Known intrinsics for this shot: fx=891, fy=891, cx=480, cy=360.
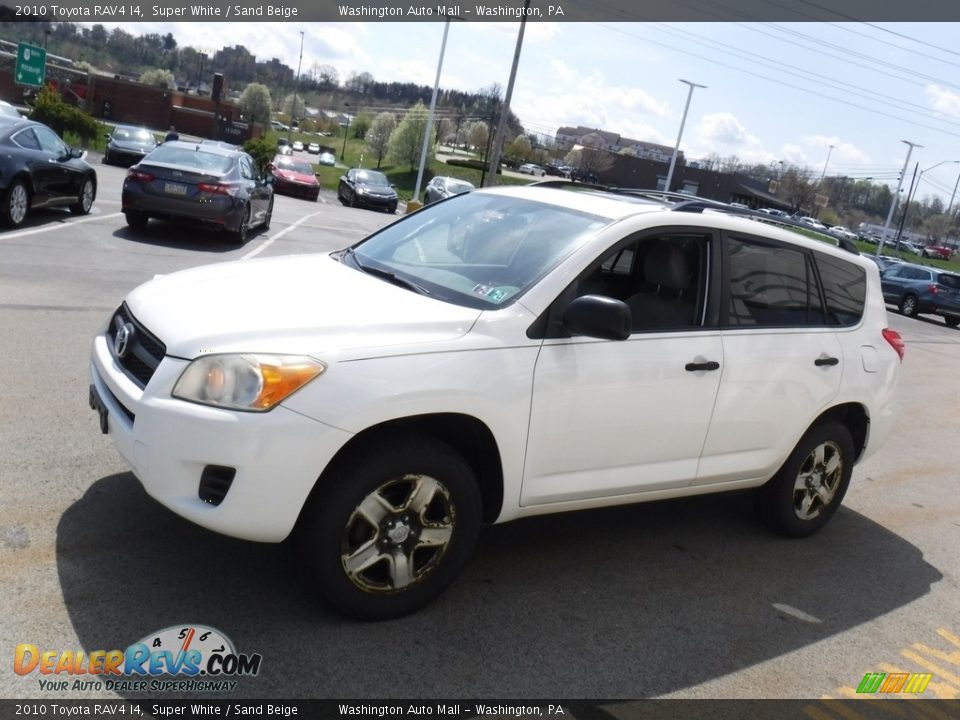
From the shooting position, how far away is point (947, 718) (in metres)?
3.68

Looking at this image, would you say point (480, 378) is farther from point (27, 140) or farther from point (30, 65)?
point (30, 65)

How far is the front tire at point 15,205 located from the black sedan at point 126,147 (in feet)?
54.1

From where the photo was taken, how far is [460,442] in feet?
12.4

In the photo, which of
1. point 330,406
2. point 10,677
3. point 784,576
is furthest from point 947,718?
point 10,677

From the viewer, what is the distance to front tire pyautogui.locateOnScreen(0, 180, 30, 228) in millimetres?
11031

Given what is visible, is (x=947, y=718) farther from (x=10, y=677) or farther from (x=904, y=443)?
(x=904, y=443)

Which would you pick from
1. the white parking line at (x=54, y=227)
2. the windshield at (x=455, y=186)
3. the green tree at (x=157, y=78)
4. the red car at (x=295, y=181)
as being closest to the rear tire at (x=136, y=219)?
the white parking line at (x=54, y=227)

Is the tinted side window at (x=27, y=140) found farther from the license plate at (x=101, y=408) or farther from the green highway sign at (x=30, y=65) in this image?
the green highway sign at (x=30, y=65)

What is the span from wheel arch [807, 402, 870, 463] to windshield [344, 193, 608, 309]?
2.09 metres

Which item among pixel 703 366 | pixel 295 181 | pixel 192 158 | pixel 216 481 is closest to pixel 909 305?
pixel 295 181

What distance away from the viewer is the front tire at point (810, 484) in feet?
16.8

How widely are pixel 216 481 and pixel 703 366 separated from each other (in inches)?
92.8

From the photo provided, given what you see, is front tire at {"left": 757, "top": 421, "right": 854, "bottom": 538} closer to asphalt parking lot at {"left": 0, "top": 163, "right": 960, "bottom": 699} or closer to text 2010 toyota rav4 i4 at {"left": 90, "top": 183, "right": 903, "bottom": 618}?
text 2010 toyota rav4 i4 at {"left": 90, "top": 183, "right": 903, "bottom": 618}

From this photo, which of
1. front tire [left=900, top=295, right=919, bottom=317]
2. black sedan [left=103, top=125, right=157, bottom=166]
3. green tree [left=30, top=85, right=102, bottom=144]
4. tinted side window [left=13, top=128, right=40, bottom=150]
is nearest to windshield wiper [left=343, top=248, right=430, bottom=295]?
tinted side window [left=13, top=128, right=40, bottom=150]
